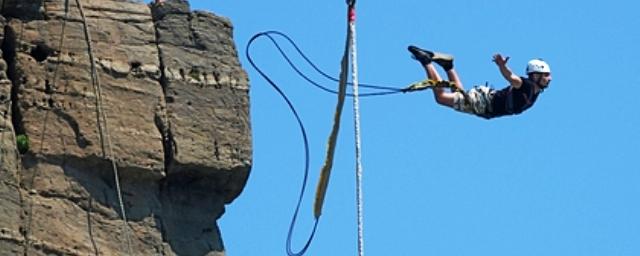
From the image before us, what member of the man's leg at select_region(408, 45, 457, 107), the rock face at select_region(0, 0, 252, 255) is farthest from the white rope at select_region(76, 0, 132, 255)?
the man's leg at select_region(408, 45, 457, 107)

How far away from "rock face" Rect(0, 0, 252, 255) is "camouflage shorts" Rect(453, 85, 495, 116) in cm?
265

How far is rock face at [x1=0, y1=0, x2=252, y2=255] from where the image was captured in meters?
46.2

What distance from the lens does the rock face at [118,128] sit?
46250 millimetres

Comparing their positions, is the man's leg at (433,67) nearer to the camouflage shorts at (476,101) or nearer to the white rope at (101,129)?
the camouflage shorts at (476,101)

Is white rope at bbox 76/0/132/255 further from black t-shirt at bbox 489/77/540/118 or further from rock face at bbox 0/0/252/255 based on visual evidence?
black t-shirt at bbox 489/77/540/118

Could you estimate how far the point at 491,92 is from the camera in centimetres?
4688

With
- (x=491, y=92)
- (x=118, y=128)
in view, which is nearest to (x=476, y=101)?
(x=491, y=92)

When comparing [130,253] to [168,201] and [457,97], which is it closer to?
[168,201]

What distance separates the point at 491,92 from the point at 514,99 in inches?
12.1

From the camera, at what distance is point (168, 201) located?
47406mm

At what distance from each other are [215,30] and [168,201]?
7.01 ft

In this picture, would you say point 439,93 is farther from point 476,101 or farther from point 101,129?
point 101,129

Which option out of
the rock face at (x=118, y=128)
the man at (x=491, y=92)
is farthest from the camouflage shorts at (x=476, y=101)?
the rock face at (x=118, y=128)

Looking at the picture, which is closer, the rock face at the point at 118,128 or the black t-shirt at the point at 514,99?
the rock face at the point at 118,128
